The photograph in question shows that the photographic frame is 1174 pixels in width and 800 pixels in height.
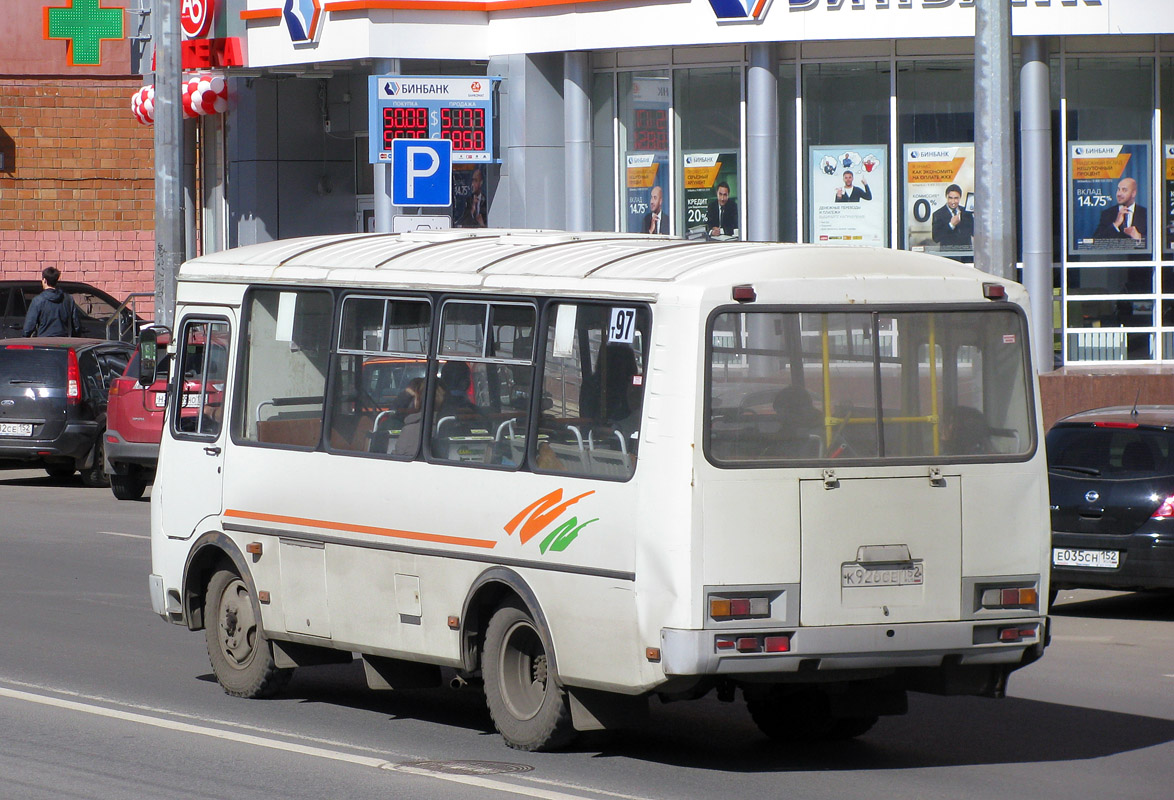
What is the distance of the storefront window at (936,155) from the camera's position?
2247cm

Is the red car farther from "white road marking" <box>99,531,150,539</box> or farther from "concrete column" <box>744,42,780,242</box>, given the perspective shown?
"concrete column" <box>744,42,780,242</box>

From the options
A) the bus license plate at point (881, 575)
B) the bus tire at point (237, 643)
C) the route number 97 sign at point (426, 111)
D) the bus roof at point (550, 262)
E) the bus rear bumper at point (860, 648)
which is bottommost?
Answer: the bus tire at point (237, 643)

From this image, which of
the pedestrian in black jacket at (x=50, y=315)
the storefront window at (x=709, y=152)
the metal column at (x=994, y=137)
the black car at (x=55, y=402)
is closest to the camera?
the metal column at (x=994, y=137)

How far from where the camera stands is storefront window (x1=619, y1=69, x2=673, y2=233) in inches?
951

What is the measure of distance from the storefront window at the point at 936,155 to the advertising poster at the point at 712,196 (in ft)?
6.96

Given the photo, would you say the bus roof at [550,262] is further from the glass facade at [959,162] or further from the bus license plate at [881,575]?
the glass facade at [959,162]

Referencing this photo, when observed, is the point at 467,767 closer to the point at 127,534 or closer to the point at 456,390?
the point at 456,390

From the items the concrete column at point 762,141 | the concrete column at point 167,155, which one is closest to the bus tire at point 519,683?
the concrete column at point 762,141

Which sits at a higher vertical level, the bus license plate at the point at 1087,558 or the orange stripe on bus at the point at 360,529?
the orange stripe on bus at the point at 360,529

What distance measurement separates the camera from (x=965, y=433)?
7.99 meters

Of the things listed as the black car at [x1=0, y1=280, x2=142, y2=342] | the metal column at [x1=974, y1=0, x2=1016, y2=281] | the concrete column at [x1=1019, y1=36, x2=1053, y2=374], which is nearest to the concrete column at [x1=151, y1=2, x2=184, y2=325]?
the black car at [x1=0, y1=280, x2=142, y2=342]

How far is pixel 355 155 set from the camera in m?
31.5

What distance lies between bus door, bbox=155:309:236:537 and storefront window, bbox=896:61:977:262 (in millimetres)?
→ 13640

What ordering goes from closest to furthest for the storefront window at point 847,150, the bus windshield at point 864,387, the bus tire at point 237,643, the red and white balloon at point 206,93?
the bus windshield at point 864,387
the bus tire at point 237,643
the storefront window at point 847,150
the red and white balloon at point 206,93
